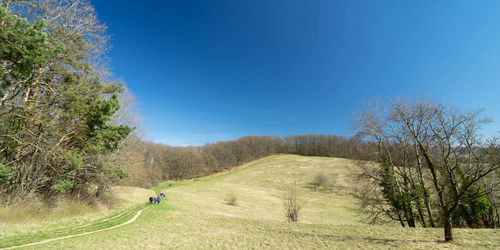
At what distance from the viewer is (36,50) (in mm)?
7281

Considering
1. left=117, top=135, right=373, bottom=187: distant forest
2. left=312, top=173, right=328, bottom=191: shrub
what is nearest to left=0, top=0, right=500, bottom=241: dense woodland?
left=117, top=135, right=373, bottom=187: distant forest

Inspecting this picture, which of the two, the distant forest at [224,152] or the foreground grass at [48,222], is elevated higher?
the distant forest at [224,152]

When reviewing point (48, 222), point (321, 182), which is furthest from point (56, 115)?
point (321, 182)

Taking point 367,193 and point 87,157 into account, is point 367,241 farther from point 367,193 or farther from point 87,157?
point 87,157

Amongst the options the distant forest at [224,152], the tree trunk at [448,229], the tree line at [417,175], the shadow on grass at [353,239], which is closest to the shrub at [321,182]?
the distant forest at [224,152]

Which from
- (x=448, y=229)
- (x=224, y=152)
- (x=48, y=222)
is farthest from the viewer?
(x=224, y=152)

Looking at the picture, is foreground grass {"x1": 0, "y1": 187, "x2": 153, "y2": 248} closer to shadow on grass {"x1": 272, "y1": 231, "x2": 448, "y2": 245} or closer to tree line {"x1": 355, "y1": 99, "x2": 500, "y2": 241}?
shadow on grass {"x1": 272, "y1": 231, "x2": 448, "y2": 245}

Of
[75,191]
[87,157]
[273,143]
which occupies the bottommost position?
[75,191]

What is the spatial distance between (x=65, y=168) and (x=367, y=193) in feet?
82.4

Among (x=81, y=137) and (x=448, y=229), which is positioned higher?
(x=81, y=137)

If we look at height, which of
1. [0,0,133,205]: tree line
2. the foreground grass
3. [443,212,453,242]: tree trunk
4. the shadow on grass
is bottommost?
the foreground grass

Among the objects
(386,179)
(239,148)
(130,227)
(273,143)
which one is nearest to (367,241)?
(386,179)

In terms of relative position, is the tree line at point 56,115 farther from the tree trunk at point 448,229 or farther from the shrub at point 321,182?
the shrub at point 321,182

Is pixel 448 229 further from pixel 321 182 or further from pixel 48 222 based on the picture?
pixel 321 182
